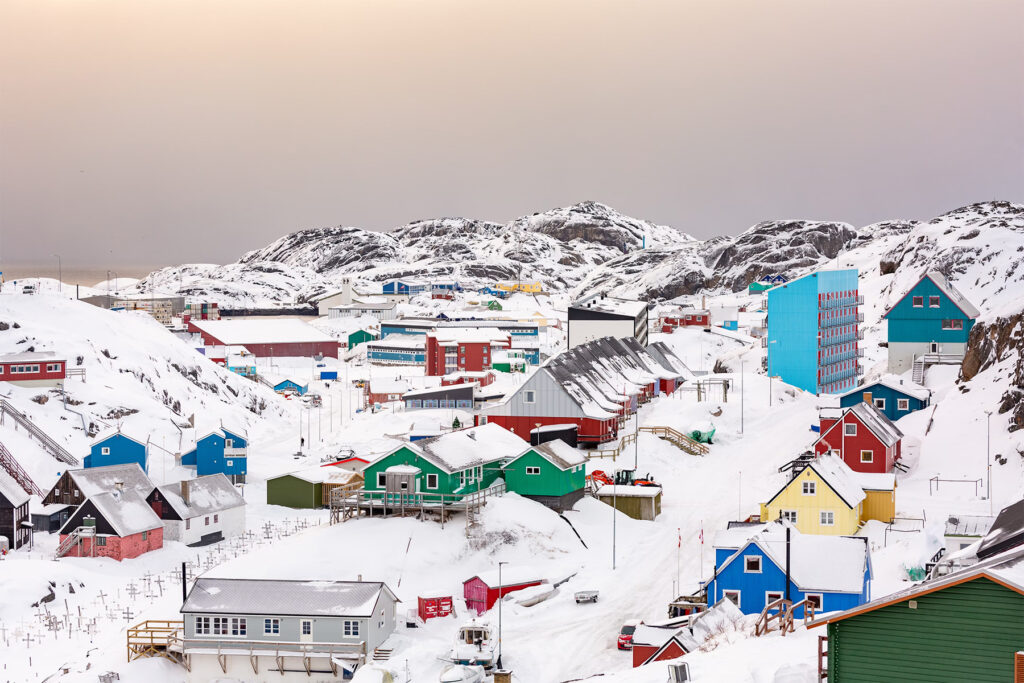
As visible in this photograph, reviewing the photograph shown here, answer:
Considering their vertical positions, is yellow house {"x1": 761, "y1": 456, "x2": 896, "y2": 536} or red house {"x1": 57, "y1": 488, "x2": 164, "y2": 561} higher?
yellow house {"x1": 761, "y1": 456, "x2": 896, "y2": 536}

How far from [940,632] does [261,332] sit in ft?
→ 420

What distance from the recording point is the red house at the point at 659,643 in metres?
26.6

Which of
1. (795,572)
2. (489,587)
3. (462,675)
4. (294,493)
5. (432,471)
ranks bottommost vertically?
(462,675)

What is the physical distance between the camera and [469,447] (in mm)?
44719

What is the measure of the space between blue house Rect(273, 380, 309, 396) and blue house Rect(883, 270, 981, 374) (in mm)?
52342

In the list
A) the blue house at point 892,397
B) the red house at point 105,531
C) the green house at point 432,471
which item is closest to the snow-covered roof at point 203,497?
the red house at point 105,531

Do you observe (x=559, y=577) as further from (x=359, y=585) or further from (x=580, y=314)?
(x=580, y=314)

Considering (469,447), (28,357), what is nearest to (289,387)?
(28,357)

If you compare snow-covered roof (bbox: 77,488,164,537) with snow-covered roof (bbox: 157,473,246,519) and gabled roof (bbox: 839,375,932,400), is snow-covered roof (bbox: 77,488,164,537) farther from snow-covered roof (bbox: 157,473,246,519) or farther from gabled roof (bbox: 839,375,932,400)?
gabled roof (bbox: 839,375,932,400)

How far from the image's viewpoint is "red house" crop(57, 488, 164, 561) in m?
43.0

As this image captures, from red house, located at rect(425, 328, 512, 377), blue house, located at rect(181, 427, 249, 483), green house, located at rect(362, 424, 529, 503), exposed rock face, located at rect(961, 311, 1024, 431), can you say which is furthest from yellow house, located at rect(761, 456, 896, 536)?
red house, located at rect(425, 328, 512, 377)

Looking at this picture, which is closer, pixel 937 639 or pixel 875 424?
→ pixel 937 639

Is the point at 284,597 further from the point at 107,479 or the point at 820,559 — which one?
the point at 107,479

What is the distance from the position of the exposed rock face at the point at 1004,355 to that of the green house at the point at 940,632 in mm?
29704
